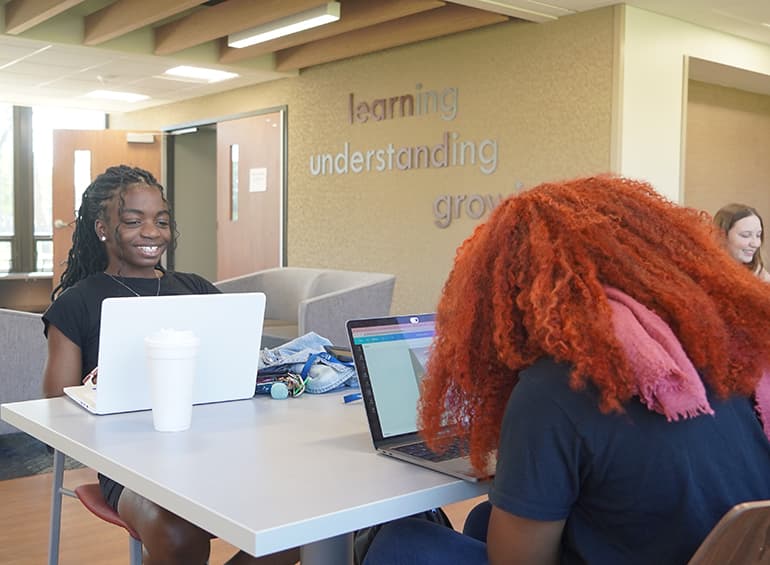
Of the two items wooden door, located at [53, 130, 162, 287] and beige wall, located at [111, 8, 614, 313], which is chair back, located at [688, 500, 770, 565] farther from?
wooden door, located at [53, 130, 162, 287]

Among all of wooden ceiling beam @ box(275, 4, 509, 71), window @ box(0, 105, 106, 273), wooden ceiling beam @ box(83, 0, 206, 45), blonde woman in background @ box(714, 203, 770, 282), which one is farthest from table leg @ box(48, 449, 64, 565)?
window @ box(0, 105, 106, 273)

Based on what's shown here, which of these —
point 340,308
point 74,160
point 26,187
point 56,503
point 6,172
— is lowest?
point 56,503

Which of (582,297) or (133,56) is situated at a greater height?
(133,56)

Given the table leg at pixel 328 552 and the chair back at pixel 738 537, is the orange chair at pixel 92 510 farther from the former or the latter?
the chair back at pixel 738 537

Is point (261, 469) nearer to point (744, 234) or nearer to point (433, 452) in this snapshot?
point (433, 452)

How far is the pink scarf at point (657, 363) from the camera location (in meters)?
1.10

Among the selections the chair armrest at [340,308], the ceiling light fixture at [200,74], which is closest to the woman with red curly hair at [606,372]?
the chair armrest at [340,308]

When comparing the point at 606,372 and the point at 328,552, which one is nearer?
the point at 606,372

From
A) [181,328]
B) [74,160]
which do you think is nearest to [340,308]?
[181,328]

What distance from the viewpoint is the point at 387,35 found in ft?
21.1

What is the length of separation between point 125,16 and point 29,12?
0.62 meters

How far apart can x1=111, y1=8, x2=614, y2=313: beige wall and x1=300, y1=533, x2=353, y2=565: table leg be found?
159 inches

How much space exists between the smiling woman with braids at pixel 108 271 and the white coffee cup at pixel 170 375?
440 mm

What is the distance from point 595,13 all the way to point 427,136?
1.63 metres
